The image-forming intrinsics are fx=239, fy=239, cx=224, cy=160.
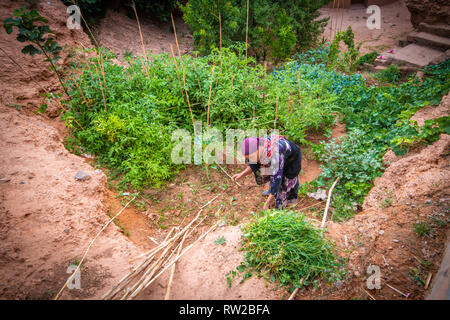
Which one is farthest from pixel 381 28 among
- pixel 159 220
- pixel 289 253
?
pixel 159 220

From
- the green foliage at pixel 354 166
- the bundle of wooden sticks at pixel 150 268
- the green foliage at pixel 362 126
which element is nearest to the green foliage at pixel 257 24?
the green foliage at pixel 362 126

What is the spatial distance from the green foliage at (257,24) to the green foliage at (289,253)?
3737 millimetres

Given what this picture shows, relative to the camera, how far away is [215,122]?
377cm

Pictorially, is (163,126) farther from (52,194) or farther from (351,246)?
(351,246)

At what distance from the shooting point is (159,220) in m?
3.00

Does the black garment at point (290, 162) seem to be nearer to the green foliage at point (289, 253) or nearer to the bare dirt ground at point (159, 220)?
the bare dirt ground at point (159, 220)

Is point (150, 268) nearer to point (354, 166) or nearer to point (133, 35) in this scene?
point (354, 166)

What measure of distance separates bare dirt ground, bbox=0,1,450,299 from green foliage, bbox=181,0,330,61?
3114 mm

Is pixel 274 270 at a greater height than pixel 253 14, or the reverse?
pixel 253 14

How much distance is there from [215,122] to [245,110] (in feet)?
1.75

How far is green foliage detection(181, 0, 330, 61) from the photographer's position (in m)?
5.09

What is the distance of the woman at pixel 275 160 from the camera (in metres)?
2.43

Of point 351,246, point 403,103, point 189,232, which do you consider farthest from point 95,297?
point 403,103

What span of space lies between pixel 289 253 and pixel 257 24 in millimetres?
5690
